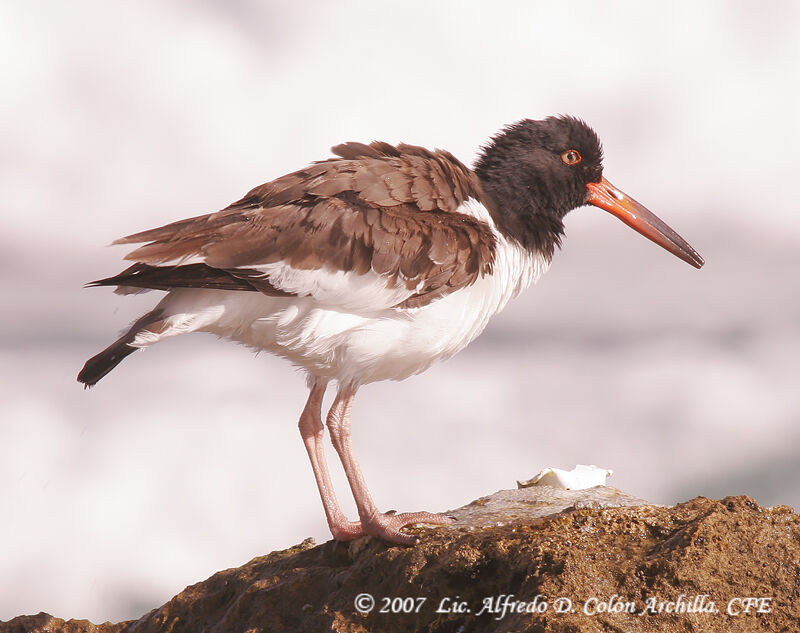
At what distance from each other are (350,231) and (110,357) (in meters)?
1.80

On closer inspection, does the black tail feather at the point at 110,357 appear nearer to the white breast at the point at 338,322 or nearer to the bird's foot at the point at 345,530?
the white breast at the point at 338,322

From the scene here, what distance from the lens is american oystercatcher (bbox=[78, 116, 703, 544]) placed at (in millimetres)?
5684

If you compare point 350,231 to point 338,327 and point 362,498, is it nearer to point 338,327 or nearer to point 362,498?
point 338,327

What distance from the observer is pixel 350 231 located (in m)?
5.88

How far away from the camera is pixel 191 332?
19.3ft

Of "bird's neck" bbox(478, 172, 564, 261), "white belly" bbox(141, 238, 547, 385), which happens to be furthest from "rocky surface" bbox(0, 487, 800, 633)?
"bird's neck" bbox(478, 172, 564, 261)

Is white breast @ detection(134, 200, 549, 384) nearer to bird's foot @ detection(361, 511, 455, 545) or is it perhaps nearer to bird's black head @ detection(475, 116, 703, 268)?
bird's black head @ detection(475, 116, 703, 268)

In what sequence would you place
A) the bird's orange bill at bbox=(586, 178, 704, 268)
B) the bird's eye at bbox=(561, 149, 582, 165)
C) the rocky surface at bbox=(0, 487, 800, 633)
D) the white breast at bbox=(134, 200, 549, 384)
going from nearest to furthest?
1. the rocky surface at bbox=(0, 487, 800, 633)
2. the white breast at bbox=(134, 200, 549, 384)
3. the bird's eye at bbox=(561, 149, 582, 165)
4. the bird's orange bill at bbox=(586, 178, 704, 268)

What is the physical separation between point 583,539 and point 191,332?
2912mm

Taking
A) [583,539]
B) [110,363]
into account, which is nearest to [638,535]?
[583,539]

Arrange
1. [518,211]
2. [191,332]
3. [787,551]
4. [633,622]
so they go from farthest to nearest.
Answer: [518,211] < [191,332] < [787,551] < [633,622]

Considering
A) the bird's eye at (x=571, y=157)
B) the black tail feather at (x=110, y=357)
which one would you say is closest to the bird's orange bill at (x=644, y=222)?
the bird's eye at (x=571, y=157)

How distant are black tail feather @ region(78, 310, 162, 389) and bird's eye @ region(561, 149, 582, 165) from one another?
3485mm

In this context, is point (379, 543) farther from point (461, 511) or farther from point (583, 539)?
point (583, 539)
